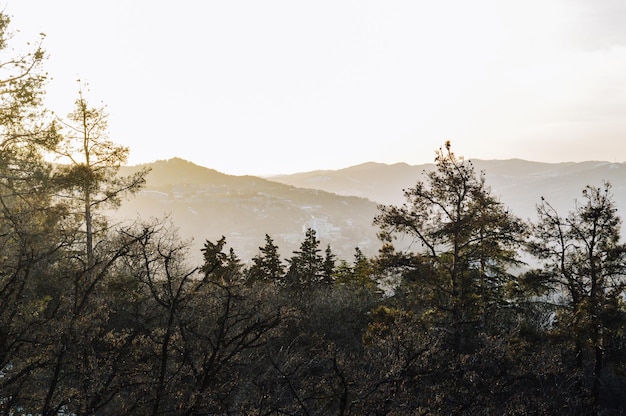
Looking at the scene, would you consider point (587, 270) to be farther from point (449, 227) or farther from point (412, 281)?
point (412, 281)

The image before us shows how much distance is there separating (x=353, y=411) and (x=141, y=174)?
59.1 ft

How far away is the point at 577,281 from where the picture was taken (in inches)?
754

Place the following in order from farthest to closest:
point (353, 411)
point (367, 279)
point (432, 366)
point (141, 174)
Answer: point (367, 279) < point (141, 174) < point (432, 366) < point (353, 411)

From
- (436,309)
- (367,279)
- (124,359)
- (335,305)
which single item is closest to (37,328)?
(124,359)

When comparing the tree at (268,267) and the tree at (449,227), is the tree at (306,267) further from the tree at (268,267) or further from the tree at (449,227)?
the tree at (449,227)

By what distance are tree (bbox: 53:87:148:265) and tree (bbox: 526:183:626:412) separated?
19.9 meters

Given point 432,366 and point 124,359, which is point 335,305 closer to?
point 432,366

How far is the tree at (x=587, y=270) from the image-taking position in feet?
58.1

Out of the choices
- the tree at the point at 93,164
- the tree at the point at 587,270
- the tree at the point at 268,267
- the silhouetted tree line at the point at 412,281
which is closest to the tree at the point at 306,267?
the tree at the point at 268,267

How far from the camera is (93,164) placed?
72.1ft

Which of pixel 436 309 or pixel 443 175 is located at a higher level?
pixel 443 175

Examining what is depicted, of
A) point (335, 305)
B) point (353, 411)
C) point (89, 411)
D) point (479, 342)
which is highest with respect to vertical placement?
point (89, 411)

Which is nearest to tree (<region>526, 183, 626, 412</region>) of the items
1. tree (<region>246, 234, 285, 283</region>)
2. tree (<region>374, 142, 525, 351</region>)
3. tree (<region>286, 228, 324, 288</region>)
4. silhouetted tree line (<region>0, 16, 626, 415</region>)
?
silhouetted tree line (<region>0, 16, 626, 415</region>)

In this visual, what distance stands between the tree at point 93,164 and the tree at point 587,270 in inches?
782
